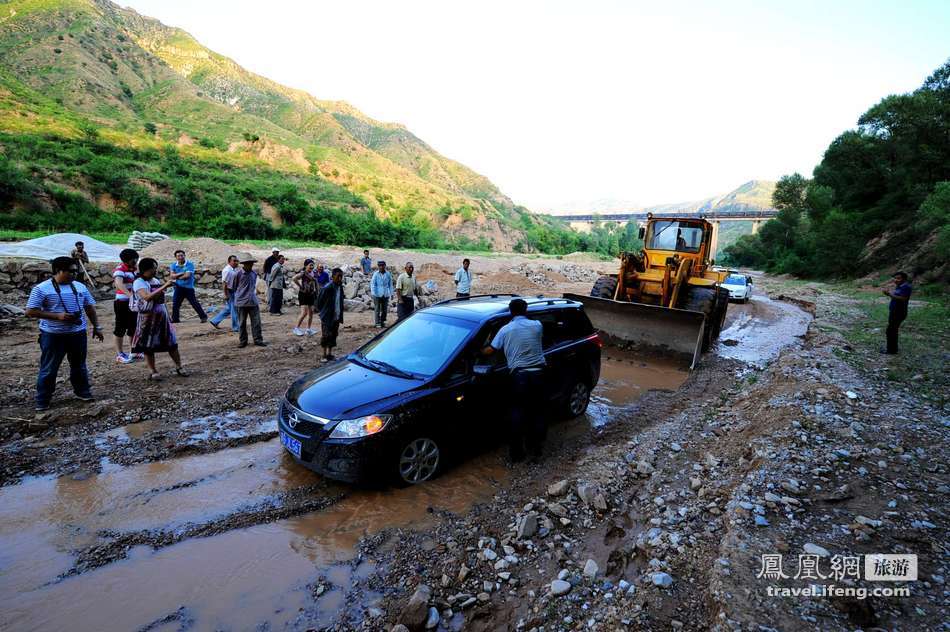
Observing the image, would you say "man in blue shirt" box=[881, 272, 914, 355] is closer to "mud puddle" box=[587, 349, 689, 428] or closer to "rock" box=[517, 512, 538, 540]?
"mud puddle" box=[587, 349, 689, 428]

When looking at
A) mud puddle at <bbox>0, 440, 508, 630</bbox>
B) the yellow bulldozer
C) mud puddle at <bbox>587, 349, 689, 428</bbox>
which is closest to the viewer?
mud puddle at <bbox>0, 440, 508, 630</bbox>

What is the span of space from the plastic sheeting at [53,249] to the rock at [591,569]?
15354 mm

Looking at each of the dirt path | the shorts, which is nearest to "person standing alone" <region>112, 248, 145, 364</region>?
the shorts

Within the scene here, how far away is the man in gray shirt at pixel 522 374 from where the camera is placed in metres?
4.86

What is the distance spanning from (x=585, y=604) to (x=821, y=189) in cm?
4933

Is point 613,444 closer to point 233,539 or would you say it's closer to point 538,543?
point 538,543

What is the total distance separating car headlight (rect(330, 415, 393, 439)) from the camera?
4.07 meters

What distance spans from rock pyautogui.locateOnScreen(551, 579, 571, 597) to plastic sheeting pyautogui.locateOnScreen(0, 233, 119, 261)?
1527cm

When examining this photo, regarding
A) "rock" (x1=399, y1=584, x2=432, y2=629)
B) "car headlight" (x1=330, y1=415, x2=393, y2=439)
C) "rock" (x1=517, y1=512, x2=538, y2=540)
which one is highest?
"car headlight" (x1=330, y1=415, x2=393, y2=439)

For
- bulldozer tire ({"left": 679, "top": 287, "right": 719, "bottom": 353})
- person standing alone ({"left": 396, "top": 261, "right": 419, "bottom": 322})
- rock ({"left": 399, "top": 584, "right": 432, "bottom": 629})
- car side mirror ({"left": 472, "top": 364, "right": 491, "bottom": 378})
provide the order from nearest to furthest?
rock ({"left": 399, "top": 584, "right": 432, "bottom": 629}) → car side mirror ({"left": 472, "top": 364, "right": 491, "bottom": 378}) → bulldozer tire ({"left": 679, "top": 287, "right": 719, "bottom": 353}) → person standing alone ({"left": 396, "top": 261, "right": 419, "bottom": 322})

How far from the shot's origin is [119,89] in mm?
63938

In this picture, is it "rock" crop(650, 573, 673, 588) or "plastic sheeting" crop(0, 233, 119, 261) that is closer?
"rock" crop(650, 573, 673, 588)

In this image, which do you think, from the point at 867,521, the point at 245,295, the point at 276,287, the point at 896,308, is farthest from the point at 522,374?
the point at 276,287

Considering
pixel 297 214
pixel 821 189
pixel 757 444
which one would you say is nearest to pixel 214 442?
pixel 757 444
